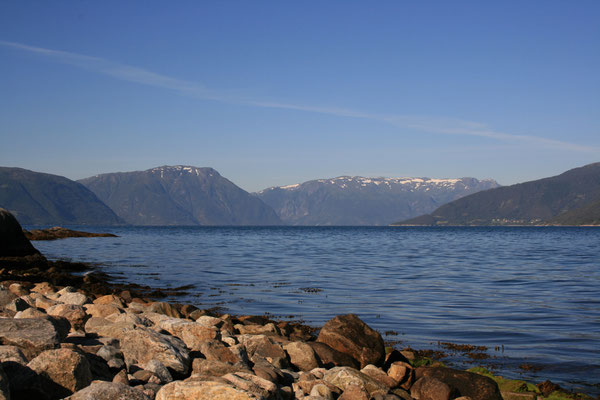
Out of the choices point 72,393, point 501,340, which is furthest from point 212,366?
point 501,340

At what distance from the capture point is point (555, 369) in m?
11.8

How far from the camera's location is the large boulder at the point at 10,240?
36.2 m

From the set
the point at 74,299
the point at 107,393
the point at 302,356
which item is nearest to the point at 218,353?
the point at 302,356

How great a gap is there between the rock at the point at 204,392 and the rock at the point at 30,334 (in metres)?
2.18

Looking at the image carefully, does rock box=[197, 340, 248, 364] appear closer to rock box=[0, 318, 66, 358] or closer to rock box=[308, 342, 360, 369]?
rock box=[308, 342, 360, 369]

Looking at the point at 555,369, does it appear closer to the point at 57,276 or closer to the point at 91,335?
the point at 91,335

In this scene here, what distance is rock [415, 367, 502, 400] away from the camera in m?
9.55

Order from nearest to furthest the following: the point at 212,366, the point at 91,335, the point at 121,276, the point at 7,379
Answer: the point at 7,379 < the point at 212,366 < the point at 91,335 < the point at 121,276

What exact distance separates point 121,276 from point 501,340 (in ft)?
77.5

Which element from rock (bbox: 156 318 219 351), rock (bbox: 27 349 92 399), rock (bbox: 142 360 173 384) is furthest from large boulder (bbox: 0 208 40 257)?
rock (bbox: 27 349 92 399)

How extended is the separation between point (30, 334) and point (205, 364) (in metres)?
2.60

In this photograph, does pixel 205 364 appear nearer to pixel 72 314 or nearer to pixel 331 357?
pixel 331 357

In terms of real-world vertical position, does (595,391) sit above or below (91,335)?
below

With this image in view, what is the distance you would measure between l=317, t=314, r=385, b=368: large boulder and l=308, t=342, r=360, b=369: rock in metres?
0.17
